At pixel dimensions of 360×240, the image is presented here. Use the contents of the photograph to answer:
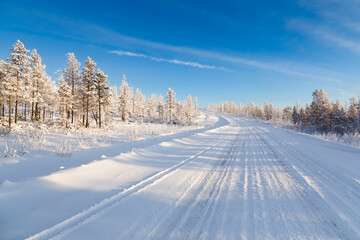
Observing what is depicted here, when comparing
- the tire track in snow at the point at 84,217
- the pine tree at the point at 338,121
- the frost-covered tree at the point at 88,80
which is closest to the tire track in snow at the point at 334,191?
the tire track in snow at the point at 84,217

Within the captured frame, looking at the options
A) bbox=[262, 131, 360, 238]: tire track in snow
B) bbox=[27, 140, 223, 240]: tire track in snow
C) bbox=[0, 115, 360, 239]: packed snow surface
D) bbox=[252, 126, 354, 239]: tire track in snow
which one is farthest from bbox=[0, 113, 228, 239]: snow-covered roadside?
bbox=[262, 131, 360, 238]: tire track in snow

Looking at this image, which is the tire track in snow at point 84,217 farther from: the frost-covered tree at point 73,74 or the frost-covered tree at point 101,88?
the frost-covered tree at point 73,74

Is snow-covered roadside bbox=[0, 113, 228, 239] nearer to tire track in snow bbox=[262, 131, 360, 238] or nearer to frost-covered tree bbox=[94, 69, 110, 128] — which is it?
tire track in snow bbox=[262, 131, 360, 238]

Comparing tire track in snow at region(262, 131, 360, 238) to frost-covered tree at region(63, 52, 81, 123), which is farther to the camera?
frost-covered tree at region(63, 52, 81, 123)

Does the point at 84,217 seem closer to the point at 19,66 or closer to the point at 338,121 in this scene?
the point at 19,66

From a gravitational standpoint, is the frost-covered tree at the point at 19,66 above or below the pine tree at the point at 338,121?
above

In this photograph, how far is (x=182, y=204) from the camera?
2.93 m

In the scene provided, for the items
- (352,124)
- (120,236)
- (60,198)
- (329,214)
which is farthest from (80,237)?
(352,124)

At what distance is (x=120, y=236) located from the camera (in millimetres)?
2084

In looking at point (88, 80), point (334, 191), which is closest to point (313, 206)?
point (334, 191)

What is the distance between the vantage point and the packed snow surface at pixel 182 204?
7.12ft

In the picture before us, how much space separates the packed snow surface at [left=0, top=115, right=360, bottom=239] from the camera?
2.17 meters

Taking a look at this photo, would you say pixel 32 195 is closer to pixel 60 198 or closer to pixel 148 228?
pixel 60 198

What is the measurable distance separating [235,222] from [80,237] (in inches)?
90.2
